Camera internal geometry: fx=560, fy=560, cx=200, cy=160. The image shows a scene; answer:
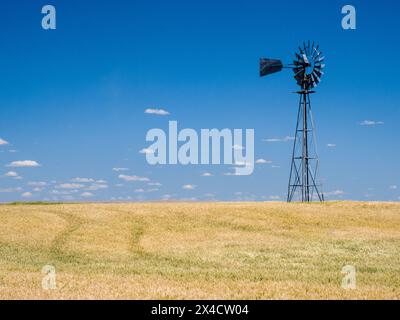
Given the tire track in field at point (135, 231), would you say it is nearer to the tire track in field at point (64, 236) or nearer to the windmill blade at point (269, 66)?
the tire track in field at point (64, 236)

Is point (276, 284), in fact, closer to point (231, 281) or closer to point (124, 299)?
point (231, 281)

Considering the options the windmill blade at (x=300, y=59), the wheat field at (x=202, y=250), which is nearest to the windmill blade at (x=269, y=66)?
the windmill blade at (x=300, y=59)

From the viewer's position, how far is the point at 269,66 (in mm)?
67875

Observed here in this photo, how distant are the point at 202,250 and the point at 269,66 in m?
37.7

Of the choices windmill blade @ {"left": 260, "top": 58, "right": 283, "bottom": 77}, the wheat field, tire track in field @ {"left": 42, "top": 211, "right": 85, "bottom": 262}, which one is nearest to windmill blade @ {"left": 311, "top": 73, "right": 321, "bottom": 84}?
windmill blade @ {"left": 260, "top": 58, "right": 283, "bottom": 77}

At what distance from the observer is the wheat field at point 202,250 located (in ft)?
66.7

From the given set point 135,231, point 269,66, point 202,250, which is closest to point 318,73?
point 269,66

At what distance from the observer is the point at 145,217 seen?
5059cm

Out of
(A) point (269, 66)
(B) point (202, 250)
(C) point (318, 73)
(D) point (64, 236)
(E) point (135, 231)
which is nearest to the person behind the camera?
(B) point (202, 250)

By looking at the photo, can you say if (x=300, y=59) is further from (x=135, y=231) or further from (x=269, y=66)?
(x=135, y=231)

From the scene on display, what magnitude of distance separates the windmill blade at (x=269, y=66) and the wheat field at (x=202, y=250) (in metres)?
17.5

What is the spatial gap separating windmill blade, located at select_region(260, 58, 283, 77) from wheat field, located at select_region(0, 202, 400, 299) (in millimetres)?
17505

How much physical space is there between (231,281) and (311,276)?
422cm

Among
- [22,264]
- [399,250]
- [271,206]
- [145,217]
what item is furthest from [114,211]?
[399,250]
